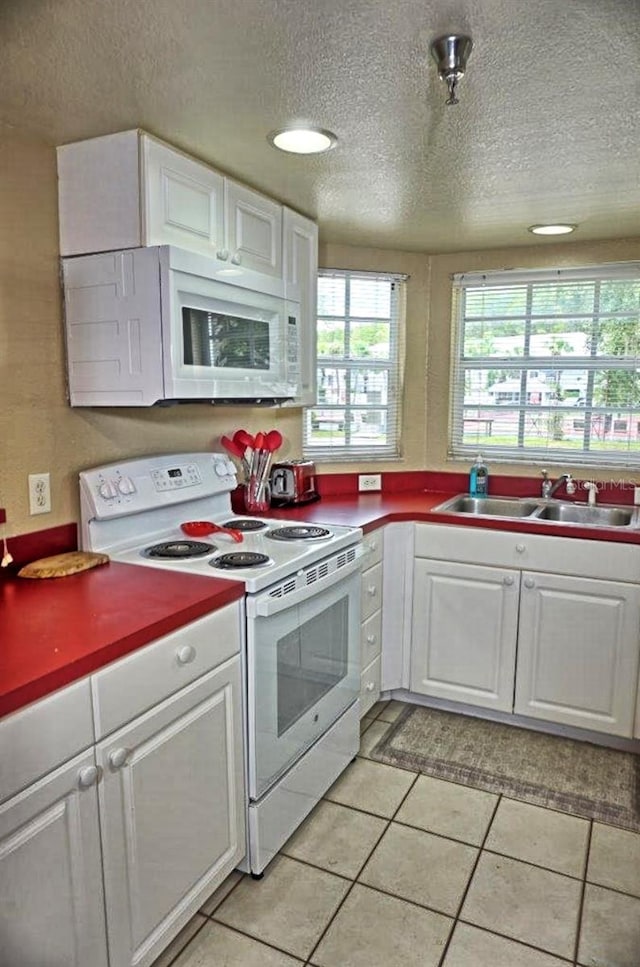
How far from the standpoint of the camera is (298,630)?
6.59ft

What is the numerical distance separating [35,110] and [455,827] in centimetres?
244

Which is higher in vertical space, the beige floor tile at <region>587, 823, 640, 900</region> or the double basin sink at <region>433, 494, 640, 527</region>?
the double basin sink at <region>433, 494, 640, 527</region>

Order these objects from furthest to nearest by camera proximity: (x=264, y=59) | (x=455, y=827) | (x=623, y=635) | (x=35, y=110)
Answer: (x=623, y=635) < (x=455, y=827) < (x=35, y=110) < (x=264, y=59)

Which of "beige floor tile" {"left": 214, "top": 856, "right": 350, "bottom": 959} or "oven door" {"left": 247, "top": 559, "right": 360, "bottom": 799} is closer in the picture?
"beige floor tile" {"left": 214, "top": 856, "right": 350, "bottom": 959}

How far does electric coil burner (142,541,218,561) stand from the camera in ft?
6.59

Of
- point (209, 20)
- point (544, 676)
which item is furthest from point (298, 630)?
point (209, 20)

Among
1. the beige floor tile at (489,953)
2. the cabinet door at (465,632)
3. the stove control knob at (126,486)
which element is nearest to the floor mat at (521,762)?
the cabinet door at (465,632)

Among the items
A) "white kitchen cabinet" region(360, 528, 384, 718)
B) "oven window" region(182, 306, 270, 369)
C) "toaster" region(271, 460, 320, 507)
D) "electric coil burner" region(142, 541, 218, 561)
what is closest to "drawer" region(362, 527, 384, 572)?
"white kitchen cabinet" region(360, 528, 384, 718)

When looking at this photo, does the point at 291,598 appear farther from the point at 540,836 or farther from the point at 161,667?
the point at 540,836

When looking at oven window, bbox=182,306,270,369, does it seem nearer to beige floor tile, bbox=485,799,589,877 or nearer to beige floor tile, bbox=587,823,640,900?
beige floor tile, bbox=485,799,589,877

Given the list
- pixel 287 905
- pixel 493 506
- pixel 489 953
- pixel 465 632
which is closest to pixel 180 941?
pixel 287 905

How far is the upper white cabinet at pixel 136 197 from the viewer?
181cm

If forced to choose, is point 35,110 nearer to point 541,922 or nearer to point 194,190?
point 194,190

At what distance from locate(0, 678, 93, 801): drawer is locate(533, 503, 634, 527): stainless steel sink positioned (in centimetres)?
219
